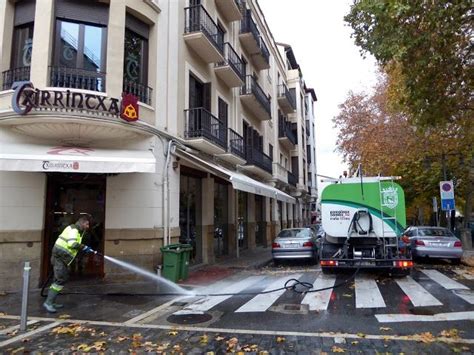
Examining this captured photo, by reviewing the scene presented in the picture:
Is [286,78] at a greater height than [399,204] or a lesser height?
greater

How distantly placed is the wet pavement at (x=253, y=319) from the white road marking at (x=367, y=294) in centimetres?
2

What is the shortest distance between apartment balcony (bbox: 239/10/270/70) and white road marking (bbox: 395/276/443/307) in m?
14.8

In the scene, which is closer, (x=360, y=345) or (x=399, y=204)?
(x=360, y=345)

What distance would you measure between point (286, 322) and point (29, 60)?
958 cm

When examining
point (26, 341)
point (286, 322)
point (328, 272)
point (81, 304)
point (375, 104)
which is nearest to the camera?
A: point (26, 341)

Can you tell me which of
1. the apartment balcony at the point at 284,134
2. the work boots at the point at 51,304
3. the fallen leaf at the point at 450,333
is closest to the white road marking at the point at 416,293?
the fallen leaf at the point at 450,333

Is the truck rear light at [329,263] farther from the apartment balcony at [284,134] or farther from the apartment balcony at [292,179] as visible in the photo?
the apartment balcony at [292,179]

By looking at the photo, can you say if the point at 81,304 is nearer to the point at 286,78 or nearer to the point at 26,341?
the point at 26,341

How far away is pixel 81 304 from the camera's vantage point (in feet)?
27.9

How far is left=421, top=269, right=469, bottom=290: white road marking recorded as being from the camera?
973cm

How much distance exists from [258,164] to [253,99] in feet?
11.4

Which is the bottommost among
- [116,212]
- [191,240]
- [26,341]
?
[26,341]

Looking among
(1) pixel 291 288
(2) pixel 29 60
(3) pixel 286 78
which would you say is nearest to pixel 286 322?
(1) pixel 291 288

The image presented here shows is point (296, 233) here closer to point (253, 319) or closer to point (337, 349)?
point (253, 319)
